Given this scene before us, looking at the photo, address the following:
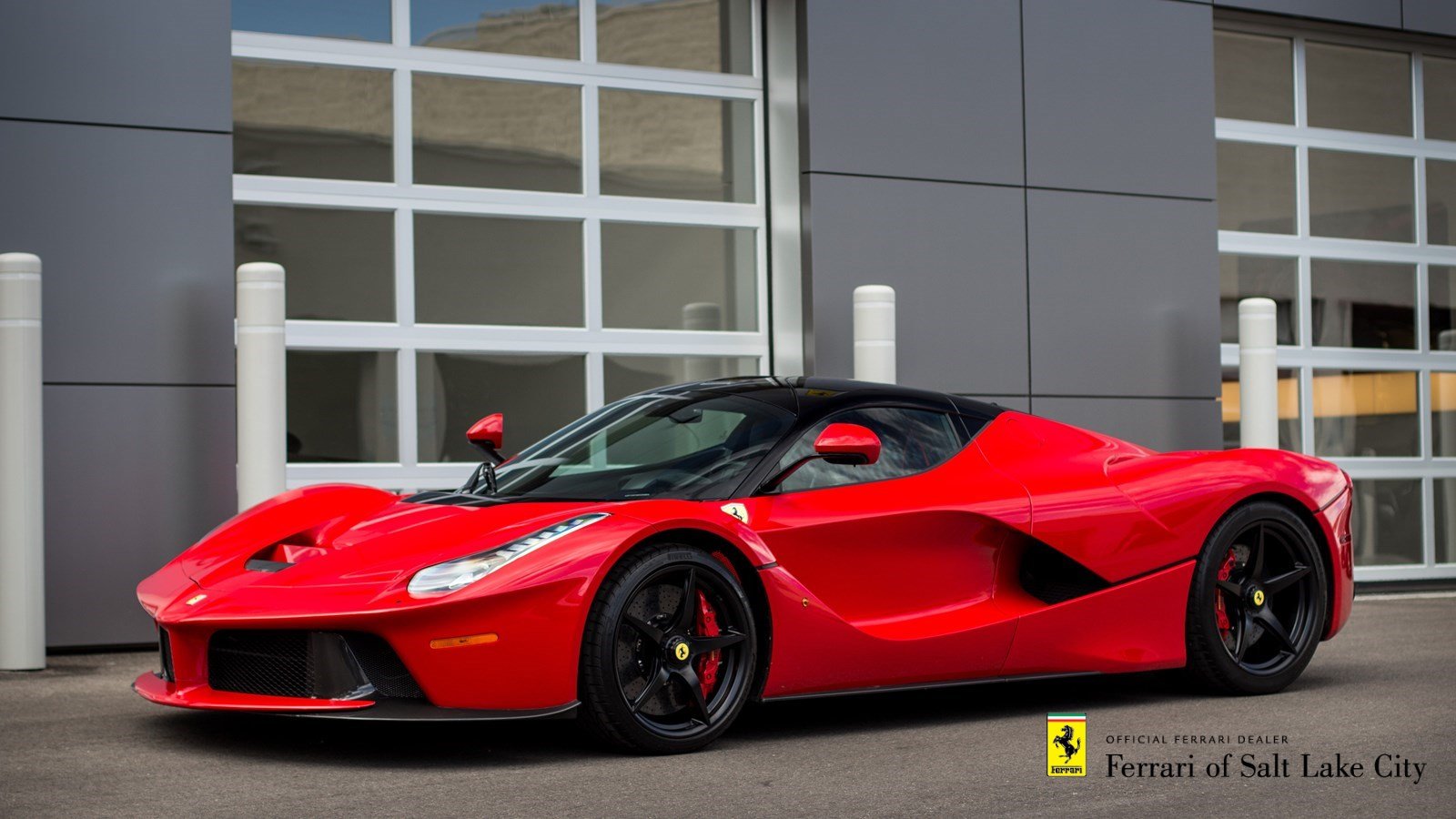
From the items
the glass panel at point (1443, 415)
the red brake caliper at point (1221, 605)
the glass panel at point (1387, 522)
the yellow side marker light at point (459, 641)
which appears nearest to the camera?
the yellow side marker light at point (459, 641)

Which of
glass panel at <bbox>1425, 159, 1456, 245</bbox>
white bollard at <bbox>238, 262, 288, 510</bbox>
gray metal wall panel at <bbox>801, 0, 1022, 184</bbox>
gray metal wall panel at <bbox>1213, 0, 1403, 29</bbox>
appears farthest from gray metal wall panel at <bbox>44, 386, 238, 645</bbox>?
glass panel at <bbox>1425, 159, 1456, 245</bbox>

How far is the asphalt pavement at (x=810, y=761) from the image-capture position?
4016mm

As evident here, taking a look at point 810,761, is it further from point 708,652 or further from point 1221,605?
point 1221,605

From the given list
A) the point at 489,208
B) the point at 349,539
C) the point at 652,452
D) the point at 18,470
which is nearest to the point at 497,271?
the point at 489,208

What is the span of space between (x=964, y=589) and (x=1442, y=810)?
6.12ft

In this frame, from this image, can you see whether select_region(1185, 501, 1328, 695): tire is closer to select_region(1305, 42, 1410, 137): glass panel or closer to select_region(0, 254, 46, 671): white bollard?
select_region(0, 254, 46, 671): white bollard

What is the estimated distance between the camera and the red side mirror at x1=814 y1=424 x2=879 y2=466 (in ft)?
16.6

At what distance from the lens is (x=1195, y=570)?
5930mm

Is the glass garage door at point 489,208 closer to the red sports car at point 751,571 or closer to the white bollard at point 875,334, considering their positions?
the white bollard at point 875,334

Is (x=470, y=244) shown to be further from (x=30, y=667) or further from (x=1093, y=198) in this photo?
(x=1093, y=198)

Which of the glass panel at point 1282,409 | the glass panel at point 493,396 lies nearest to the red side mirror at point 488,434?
the glass panel at point 493,396

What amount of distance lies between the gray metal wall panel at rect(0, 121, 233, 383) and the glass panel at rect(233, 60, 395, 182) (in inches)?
26.2

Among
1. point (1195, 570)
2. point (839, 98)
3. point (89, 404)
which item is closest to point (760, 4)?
point (839, 98)

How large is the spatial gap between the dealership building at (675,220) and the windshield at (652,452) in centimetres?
324
